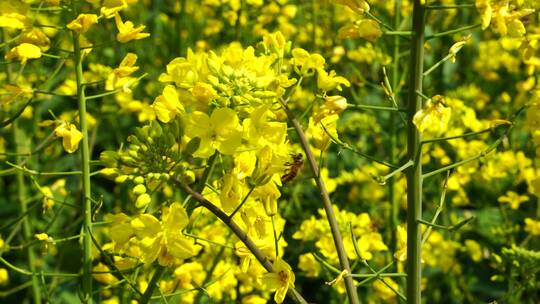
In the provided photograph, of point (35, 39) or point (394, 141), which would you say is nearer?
point (35, 39)

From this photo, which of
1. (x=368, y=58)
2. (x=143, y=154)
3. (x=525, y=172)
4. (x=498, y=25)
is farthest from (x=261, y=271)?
(x=368, y=58)

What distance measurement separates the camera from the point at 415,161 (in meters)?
1.75

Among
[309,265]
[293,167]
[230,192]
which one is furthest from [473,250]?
[230,192]

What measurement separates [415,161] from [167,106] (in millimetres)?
496

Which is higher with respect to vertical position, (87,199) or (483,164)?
(87,199)

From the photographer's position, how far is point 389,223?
3.32m

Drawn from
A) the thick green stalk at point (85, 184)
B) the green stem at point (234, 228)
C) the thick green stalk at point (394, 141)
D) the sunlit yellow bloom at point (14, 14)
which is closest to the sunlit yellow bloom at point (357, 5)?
the green stem at point (234, 228)

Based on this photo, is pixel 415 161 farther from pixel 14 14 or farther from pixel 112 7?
pixel 14 14

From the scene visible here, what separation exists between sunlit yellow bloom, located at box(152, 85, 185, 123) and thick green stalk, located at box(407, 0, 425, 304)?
17.6 inches

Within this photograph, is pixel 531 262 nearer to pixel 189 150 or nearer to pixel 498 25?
pixel 498 25

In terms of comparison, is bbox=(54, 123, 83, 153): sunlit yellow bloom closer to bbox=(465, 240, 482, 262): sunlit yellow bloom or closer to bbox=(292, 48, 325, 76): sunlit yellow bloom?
bbox=(292, 48, 325, 76): sunlit yellow bloom

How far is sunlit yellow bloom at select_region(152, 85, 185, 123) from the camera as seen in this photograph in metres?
1.67

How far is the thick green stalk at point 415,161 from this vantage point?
1.71 m

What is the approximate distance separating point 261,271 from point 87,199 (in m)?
0.48
